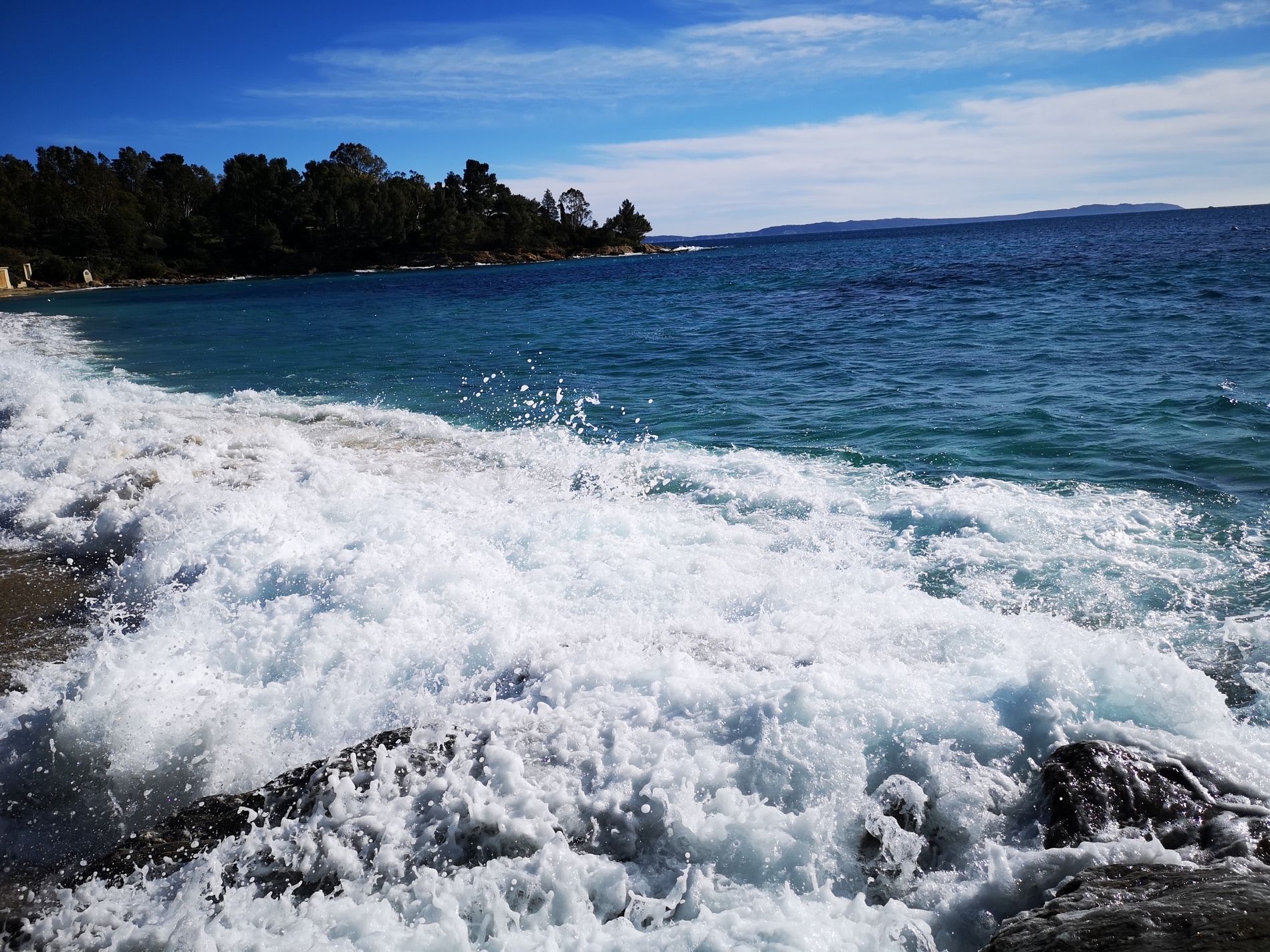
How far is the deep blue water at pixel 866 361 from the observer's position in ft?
28.3

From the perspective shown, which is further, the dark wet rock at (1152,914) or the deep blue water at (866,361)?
the deep blue water at (866,361)

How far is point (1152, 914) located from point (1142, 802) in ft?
3.07

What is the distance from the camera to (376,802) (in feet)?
10.4

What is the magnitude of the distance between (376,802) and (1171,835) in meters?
3.29

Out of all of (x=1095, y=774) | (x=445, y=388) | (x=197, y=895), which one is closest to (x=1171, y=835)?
(x=1095, y=774)

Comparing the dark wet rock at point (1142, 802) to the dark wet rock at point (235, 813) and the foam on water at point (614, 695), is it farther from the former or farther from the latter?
the dark wet rock at point (235, 813)

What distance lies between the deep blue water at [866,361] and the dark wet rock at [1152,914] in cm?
568

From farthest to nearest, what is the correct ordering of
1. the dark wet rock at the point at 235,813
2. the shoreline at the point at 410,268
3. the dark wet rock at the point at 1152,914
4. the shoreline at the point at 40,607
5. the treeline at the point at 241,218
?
the treeline at the point at 241,218, the shoreline at the point at 410,268, the shoreline at the point at 40,607, the dark wet rock at the point at 235,813, the dark wet rock at the point at 1152,914

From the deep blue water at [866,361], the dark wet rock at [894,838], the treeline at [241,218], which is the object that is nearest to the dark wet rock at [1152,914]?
the dark wet rock at [894,838]

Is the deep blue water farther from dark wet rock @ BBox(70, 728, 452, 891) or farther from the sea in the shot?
dark wet rock @ BBox(70, 728, 452, 891)

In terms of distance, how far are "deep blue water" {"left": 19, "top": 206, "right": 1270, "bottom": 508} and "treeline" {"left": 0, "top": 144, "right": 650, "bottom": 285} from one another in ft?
139

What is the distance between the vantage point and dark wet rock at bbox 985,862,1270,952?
2027mm

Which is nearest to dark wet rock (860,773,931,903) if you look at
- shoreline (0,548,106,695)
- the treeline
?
shoreline (0,548,106,695)

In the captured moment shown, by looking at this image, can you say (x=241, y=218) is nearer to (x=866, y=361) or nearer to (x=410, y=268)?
(x=410, y=268)
